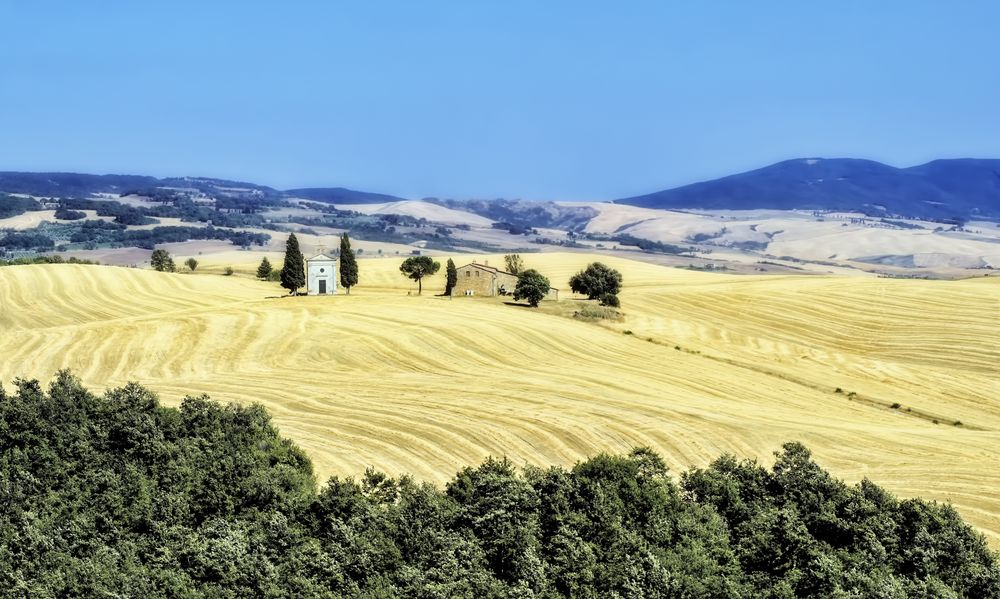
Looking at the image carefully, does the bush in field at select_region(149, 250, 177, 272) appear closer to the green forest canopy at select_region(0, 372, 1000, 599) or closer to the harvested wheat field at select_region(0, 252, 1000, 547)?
the harvested wheat field at select_region(0, 252, 1000, 547)

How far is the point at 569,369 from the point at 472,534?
47.8 metres

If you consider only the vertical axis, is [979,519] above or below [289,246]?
below

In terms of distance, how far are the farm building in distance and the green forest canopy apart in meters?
85.5

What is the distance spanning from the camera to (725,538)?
102ft

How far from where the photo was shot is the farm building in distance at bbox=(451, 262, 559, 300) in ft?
416

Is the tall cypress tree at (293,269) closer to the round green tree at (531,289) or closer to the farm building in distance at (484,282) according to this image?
the farm building in distance at (484,282)

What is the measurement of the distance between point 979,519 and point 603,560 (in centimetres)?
2545

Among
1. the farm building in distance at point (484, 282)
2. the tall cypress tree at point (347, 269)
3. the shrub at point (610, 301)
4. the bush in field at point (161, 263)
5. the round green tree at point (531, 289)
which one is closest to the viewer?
the round green tree at point (531, 289)

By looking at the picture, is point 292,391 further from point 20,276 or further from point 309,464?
point 20,276

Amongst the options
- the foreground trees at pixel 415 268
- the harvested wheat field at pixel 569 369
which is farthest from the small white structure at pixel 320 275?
the foreground trees at pixel 415 268

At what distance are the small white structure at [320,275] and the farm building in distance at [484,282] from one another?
18.5 m

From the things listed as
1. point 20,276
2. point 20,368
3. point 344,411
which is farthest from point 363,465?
point 20,276

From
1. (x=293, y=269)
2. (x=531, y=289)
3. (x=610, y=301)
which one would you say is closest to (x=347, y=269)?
(x=293, y=269)

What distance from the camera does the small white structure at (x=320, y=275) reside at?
121375 mm
